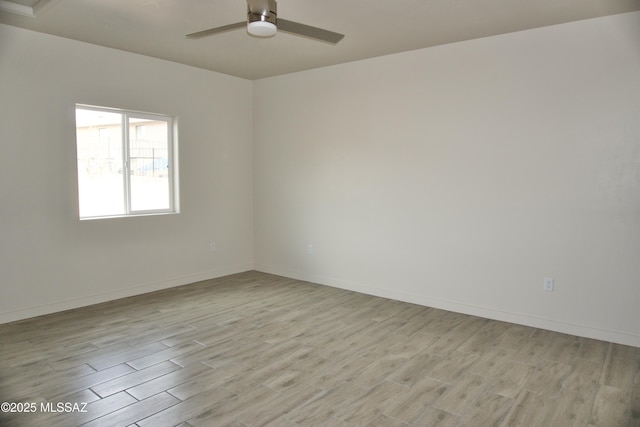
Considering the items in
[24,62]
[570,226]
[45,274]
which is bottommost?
[45,274]

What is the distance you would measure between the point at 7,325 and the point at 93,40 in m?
2.79

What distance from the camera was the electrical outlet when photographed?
12.2 feet

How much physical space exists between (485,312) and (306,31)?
3073 mm

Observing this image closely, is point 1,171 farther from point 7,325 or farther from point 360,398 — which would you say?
point 360,398

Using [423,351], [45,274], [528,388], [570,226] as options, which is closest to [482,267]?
[570,226]

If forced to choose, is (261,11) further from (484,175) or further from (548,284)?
(548,284)

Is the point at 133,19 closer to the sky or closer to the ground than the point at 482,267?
closer to the sky

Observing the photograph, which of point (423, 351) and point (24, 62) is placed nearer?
point (423, 351)

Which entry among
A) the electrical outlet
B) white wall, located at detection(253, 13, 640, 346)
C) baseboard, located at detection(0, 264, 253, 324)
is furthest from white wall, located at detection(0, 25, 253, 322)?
the electrical outlet

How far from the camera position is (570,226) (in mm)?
3611

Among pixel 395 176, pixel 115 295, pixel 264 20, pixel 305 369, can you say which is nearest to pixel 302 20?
pixel 264 20

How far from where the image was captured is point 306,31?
2.64m
